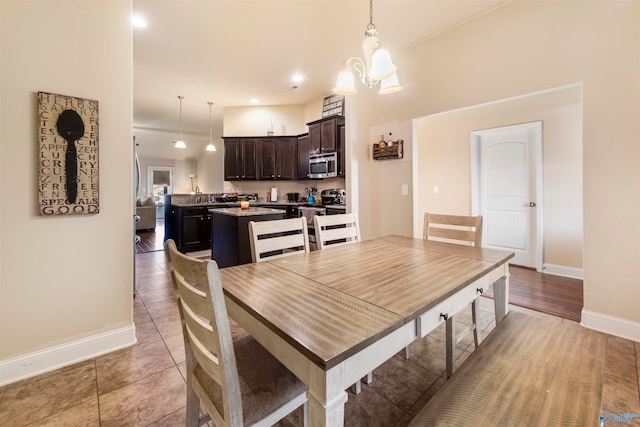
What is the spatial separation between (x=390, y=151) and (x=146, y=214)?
7.07 m

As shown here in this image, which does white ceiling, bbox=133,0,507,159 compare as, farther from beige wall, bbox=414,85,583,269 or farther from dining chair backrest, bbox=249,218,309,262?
dining chair backrest, bbox=249,218,309,262

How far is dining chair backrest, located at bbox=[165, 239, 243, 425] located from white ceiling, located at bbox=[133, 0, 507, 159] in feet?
9.35

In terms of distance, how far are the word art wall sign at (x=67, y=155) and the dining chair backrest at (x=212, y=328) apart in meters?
1.40

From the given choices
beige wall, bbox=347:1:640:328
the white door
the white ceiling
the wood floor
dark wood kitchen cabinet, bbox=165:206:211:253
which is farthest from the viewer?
dark wood kitchen cabinet, bbox=165:206:211:253

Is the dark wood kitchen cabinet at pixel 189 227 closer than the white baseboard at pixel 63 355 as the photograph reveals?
No

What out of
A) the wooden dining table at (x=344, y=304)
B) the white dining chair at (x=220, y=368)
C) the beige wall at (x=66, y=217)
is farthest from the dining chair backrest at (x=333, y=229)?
the beige wall at (x=66, y=217)

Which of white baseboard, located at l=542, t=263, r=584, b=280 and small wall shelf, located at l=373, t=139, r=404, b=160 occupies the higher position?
small wall shelf, located at l=373, t=139, r=404, b=160

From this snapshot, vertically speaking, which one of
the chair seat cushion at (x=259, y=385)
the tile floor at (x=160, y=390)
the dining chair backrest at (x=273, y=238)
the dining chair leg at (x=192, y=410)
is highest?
the dining chair backrest at (x=273, y=238)

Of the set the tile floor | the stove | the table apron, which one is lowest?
the tile floor

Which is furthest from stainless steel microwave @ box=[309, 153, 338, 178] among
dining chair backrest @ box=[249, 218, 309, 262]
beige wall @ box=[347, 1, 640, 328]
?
dining chair backrest @ box=[249, 218, 309, 262]

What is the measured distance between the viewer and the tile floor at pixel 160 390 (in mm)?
1419

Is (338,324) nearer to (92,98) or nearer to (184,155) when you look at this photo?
(92,98)

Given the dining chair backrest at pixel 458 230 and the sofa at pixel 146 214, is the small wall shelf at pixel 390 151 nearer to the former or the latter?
the dining chair backrest at pixel 458 230

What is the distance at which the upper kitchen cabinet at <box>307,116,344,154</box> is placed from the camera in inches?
191
